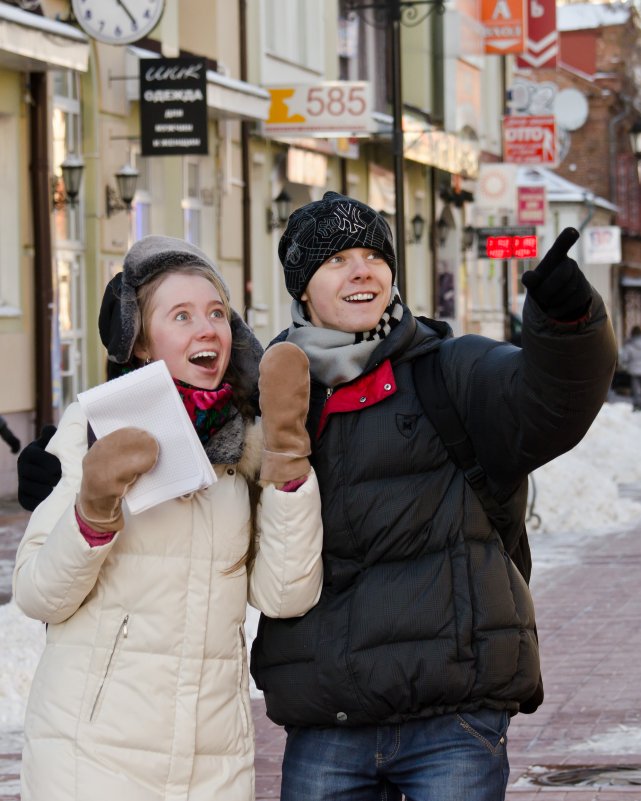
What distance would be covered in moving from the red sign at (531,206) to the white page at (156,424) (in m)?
30.4

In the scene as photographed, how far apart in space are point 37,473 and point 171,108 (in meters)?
15.7

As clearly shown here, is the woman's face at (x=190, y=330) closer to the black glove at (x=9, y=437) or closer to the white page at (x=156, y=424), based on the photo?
the white page at (x=156, y=424)

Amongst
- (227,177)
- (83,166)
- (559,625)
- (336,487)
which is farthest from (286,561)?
(227,177)

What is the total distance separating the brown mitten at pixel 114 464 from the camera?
3.39m

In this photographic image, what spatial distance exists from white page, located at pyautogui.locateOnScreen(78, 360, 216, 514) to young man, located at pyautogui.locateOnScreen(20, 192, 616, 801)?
0.21 m

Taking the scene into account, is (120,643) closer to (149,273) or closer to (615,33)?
(149,273)

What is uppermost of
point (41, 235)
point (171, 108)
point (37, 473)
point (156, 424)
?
point (171, 108)

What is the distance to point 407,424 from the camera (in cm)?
361

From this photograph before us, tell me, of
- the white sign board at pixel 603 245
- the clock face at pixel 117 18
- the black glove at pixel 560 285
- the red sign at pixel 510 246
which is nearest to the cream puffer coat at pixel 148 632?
the black glove at pixel 560 285

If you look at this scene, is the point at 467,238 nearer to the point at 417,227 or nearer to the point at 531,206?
the point at 531,206

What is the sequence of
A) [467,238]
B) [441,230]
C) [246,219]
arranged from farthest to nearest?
[467,238] < [441,230] < [246,219]

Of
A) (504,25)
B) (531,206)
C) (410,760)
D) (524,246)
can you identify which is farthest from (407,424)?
(531,206)

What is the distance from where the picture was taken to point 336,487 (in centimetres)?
363

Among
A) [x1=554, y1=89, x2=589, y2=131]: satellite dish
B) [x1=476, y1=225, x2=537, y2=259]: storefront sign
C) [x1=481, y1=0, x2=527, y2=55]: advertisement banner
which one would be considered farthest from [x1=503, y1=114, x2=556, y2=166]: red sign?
[x1=554, y1=89, x2=589, y2=131]: satellite dish
